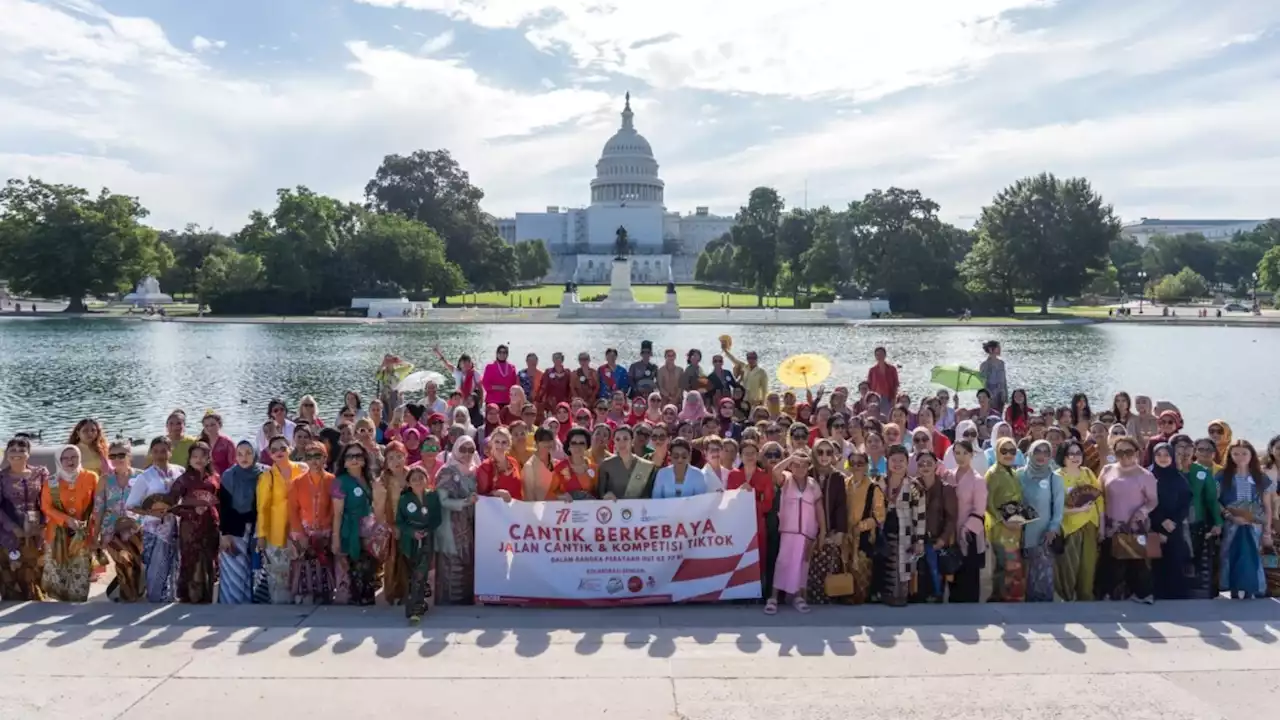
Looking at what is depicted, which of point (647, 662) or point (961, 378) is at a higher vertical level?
point (961, 378)

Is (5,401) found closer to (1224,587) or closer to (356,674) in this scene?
(356,674)

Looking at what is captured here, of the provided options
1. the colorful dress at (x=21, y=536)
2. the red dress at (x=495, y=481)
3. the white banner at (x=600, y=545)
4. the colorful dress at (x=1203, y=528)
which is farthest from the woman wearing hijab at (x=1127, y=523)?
the colorful dress at (x=21, y=536)

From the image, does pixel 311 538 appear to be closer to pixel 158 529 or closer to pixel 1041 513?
pixel 158 529

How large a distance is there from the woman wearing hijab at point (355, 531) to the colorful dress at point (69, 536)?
1744 mm

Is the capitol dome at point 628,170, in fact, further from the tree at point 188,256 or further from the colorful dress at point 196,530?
the colorful dress at point 196,530

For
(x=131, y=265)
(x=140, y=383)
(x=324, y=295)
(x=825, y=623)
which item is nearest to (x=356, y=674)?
(x=825, y=623)

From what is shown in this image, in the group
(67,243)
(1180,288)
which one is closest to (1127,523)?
(67,243)

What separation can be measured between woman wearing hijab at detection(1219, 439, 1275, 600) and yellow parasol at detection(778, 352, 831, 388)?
477cm

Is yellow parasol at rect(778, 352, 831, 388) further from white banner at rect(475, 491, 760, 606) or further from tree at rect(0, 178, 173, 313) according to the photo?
tree at rect(0, 178, 173, 313)

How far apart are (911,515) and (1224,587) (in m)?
2.51

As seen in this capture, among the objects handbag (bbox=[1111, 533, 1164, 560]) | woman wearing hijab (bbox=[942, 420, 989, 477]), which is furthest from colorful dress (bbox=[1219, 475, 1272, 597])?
woman wearing hijab (bbox=[942, 420, 989, 477])

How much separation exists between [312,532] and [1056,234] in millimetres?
60815

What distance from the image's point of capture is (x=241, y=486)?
6.65 metres

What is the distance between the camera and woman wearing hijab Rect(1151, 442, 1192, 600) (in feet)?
22.4
